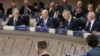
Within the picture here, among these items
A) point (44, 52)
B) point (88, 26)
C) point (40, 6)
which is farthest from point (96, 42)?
point (40, 6)

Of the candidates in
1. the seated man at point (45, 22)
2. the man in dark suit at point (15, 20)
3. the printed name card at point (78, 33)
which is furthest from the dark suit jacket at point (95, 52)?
the man in dark suit at point (15, 20)

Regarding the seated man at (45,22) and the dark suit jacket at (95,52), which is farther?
the seated man at (45,22)

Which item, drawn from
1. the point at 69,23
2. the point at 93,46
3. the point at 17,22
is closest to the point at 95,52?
the point at 93,46

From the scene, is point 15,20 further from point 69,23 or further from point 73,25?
point 73,25

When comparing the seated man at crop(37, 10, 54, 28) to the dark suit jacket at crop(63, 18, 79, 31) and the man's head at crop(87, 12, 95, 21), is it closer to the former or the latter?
the dark suit jacket at crop(63, 18, 79, 31)

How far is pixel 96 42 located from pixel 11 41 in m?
3.70

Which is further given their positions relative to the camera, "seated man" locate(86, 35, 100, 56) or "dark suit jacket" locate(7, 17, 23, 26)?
"dark suit jacket" locate(7, 17, 23, 26)

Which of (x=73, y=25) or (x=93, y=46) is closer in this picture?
(x=93, y=46)

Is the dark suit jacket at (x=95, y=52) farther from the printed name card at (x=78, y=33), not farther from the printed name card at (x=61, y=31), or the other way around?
the printed name card at (x=61, y=31)

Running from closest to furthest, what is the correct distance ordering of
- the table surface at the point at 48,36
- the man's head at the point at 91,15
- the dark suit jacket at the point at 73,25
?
the table surface at the point at 48,36
the man's head at the point at 91,15
the dark suit jacket at the point at 73,25

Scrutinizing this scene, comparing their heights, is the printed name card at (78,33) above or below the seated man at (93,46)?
below

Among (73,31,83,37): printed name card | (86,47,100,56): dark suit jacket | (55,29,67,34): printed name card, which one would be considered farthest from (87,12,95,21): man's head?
(86,47,100,56): dark suit jacket

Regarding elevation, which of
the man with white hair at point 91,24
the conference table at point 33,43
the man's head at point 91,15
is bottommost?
the conference table at point 33,43

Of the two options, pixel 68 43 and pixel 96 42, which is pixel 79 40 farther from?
pixel 96 42
